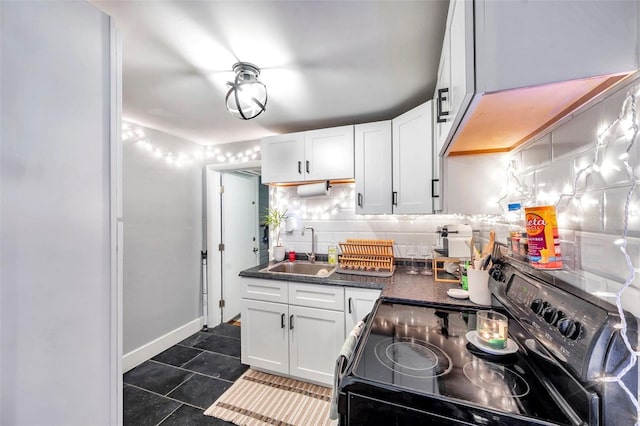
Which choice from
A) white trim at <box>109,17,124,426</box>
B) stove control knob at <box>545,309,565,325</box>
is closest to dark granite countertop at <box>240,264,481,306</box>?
stove control knob at <box>545,309,565,325</box>

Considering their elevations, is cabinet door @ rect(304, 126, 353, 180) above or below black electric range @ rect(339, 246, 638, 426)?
above

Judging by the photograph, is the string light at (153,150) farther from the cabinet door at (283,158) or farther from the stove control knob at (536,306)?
the stove control knob at (536,306)

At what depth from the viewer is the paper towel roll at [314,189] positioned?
236 centimetres

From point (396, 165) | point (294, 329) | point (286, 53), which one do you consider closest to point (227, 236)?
point (294, 329)

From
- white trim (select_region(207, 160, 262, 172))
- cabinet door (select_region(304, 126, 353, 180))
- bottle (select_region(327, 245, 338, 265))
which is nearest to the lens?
cabinet door (select_region(304, 126, 353, 180))

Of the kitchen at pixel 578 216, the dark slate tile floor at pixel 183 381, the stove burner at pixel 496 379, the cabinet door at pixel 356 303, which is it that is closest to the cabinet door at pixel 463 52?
the kitchen at pixel 578 216

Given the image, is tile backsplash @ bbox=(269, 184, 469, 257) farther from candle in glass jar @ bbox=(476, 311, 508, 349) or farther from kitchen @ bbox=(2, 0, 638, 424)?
candle in glass jar @ bbox=(476, 311, 508, 349)

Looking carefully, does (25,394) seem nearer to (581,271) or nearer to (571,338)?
(571,338)

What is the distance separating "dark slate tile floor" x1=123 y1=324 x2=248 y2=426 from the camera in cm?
175

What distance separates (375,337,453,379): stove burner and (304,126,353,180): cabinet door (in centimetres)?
159

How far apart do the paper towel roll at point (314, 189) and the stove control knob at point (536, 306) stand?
1767 mm

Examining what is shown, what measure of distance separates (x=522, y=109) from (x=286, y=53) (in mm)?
1159

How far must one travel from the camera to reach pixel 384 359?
782 millimetres

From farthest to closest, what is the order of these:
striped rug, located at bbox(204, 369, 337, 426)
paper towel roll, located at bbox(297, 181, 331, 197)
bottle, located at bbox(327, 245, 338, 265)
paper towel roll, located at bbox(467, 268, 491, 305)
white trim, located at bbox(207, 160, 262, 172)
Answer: white trim, located at bbox(207, 160, 262, 172)
bottle, located at bbox(327, 245, 338, 265)
paper towel roll, located at bbox(297, 181, 331, 197)
striped rug, located at bbox(204, 369, 337, 426)
paper towel roll, located at bbox(467, 268, 491, 305)
